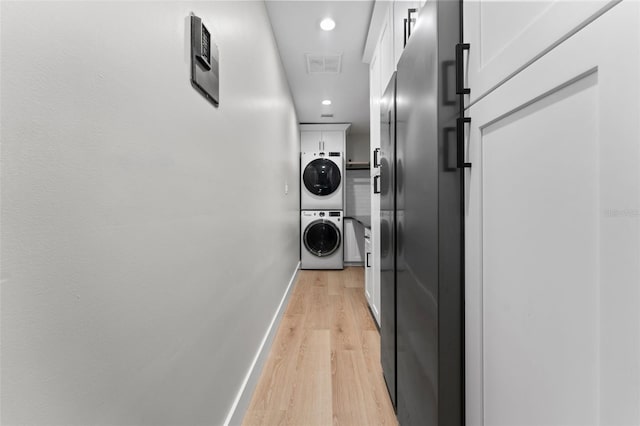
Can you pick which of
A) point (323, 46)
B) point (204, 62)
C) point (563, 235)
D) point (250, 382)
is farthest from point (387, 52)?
point (250, 382)

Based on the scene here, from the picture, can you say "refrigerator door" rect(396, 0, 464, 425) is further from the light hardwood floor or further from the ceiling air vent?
the ceiling air vent

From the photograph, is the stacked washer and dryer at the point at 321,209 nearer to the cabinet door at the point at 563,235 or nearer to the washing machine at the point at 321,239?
the washing machine at the point at 321,239

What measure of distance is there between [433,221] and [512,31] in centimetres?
50

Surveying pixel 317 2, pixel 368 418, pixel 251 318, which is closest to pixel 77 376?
pixel 251 318

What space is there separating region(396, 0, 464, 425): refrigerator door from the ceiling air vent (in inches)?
83.9

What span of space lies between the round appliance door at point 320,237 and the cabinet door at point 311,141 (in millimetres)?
1320

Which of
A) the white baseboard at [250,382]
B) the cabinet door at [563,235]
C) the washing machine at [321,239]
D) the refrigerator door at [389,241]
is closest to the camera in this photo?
the cabinet door at [563,235]

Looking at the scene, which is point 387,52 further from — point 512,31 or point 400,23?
point 512,31

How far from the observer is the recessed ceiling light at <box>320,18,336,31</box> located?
245 centimetres

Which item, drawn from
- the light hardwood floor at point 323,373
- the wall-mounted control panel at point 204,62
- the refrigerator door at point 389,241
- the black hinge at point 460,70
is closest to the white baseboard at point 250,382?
the light hardwood floor at point 323,373

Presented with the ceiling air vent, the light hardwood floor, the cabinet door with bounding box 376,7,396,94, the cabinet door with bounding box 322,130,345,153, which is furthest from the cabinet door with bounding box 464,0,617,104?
the cabinet door with bounding box 322,130,345,153

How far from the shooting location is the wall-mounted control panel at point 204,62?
97 cm

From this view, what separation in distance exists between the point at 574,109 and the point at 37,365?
95cm

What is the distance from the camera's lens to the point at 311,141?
5332 millimetres
